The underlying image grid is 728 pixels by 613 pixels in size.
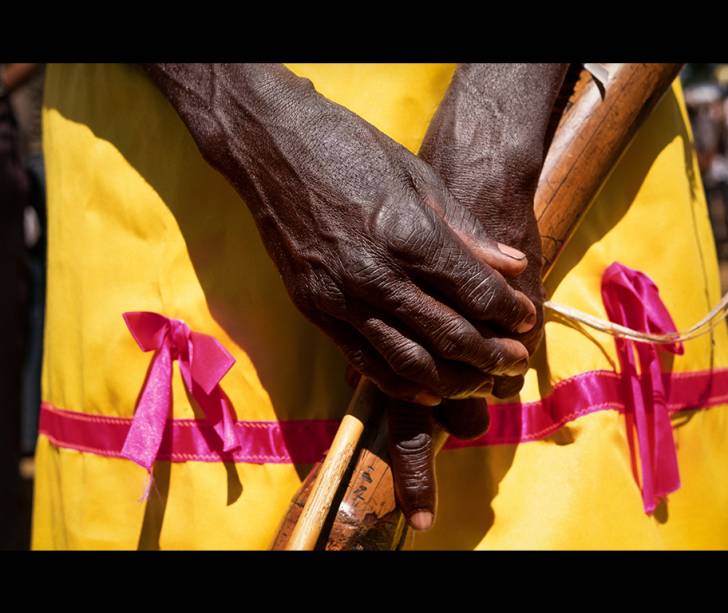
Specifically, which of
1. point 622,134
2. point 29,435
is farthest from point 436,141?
point 29,435

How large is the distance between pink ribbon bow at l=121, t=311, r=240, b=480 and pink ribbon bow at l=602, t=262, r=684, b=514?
1.87 ft

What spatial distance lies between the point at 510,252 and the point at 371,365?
21 cm

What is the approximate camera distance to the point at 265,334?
47.3 inches

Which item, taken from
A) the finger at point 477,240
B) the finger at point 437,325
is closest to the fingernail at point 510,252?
the finger at point 477,240

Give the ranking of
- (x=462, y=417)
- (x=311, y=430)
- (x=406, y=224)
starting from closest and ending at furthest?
(x=406, y=224), (x=462, y=417), (x=311, y=430)

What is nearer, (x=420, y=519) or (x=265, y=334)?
(x=420, y=519)

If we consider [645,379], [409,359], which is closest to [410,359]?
[409,359]

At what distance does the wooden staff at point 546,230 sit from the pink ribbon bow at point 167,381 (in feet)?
0.56

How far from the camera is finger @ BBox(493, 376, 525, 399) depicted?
1067 millimetres

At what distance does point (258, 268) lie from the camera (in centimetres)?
120

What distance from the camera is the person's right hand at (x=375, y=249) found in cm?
96

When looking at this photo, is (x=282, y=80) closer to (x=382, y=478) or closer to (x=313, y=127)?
(x=313, y=127)

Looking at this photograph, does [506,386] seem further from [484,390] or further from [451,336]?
[451,336]

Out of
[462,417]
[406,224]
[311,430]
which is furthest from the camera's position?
[311,430]
